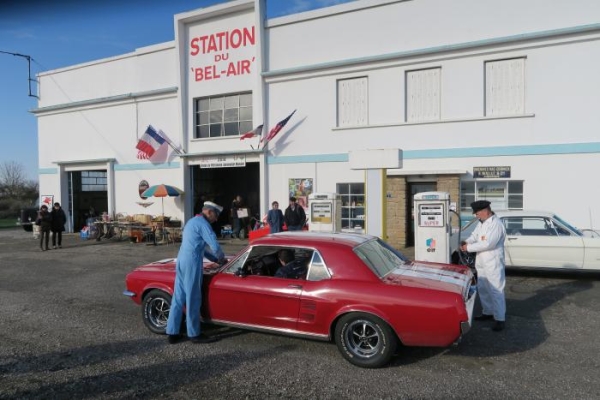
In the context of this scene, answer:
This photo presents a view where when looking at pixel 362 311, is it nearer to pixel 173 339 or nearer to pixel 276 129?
pixel 173 339

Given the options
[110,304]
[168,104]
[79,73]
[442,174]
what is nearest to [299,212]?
[442,174]

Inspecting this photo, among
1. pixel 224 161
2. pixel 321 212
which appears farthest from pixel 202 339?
pixel 224 161

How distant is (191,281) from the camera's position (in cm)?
526

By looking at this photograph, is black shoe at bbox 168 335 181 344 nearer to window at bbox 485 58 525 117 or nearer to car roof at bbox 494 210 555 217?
car roof at bbox 494 210 555 217

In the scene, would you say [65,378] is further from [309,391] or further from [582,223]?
[582,223]

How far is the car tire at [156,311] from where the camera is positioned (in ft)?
18.7

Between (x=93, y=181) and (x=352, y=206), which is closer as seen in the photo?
(x=352, y=206)

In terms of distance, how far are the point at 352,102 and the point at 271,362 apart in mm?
11072

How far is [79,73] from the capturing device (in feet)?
66.4

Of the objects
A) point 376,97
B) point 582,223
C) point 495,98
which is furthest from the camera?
point 376,97

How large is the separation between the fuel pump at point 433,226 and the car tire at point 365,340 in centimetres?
386

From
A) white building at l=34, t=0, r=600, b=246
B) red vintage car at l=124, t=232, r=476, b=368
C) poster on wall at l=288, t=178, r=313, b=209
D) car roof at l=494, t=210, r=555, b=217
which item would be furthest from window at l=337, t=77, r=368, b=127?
red vintage car at l=124, t=232, r=476, b=368

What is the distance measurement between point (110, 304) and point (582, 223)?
37.8 ft

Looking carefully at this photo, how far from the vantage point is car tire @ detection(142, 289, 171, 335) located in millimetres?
5711
